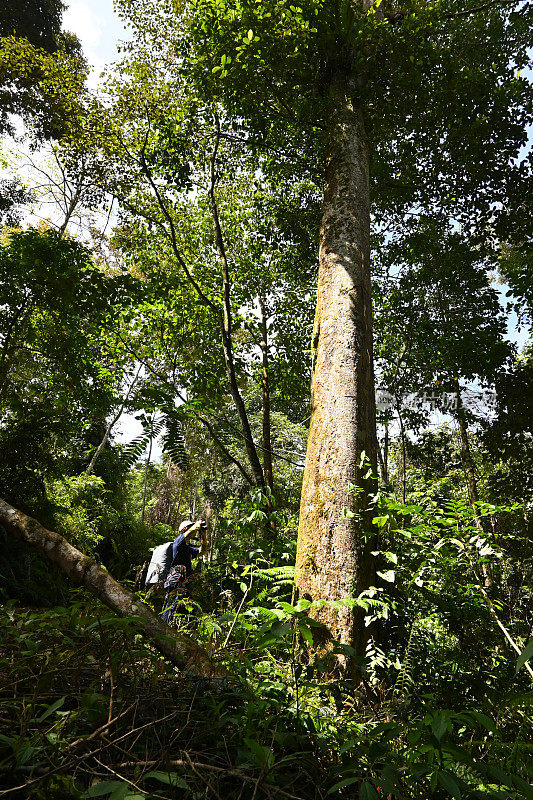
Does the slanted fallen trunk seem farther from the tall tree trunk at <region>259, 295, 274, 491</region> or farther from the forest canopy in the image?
the tall tree trunk at <region>259, 295, 274, 491</region>

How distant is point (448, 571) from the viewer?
259 centimetres

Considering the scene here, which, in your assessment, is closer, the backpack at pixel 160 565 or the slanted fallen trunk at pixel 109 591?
the slanted fallen trunk at pixel 109 591

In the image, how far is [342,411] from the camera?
10.3 feet

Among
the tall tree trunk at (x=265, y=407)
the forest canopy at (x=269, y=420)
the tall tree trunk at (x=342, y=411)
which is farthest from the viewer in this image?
the tall tree trunk at (x=265, y=407)

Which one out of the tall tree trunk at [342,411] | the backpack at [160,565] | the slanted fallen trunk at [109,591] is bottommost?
the backpack at [160,565]

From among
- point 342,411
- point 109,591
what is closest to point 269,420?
point 342,411

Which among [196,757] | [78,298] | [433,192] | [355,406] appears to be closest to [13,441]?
[78,298]

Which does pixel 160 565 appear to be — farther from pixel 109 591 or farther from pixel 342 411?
pixel 342 411

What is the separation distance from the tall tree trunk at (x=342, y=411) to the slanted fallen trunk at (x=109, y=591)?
898mm

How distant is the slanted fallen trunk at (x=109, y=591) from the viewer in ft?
6.46

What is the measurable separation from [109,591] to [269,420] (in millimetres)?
3392

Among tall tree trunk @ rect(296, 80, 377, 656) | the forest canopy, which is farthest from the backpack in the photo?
tall tree trunk @ rect(296, 80, 377, 656)

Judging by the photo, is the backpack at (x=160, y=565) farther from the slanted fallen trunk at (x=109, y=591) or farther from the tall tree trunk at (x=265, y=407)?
the slanted fallen trunk at (x=109, y=591)

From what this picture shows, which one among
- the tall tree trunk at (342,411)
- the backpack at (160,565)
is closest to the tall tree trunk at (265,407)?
the tall tree trunk at (342,411)
